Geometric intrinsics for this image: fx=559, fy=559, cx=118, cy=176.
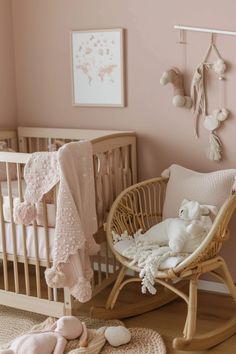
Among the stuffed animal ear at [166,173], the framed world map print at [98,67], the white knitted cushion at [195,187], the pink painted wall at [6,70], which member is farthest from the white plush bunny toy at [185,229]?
the pink painted wall at [6,70]

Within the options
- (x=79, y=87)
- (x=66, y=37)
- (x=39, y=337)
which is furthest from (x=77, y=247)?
(x=66, y=37)

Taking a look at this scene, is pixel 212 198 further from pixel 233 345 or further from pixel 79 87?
pixel 79 87

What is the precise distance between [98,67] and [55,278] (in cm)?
135

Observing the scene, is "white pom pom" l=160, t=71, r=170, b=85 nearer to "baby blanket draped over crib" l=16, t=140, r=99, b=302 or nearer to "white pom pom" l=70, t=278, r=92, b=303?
"baby blanket draped over crib" l=16, t=140, r=99, b=302

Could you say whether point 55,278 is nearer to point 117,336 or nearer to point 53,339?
point 53,339

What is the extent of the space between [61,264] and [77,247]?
12 cm

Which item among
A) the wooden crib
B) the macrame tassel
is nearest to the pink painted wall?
the wooden crib

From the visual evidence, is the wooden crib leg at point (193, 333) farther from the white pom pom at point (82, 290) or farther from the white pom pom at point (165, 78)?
the white pom pom at point (165, 78)

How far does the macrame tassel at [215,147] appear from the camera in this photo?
2.99 m

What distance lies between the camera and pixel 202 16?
2.93 m

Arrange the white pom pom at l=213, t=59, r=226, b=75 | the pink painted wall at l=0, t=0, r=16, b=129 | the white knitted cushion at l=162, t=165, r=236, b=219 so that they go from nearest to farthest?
the white knitted cushion at l=162, t=165, r=236, b=219 < the white pom pom at l=213, t=59, r=226, b=75 < the pink painted wall at l=0, t=0, r=16, b=129

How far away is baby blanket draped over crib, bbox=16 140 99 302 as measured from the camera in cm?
248

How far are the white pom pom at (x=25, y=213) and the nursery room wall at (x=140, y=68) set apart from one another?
0.89 metres

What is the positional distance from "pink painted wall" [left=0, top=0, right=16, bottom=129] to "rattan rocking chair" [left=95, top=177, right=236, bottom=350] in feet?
3.48
